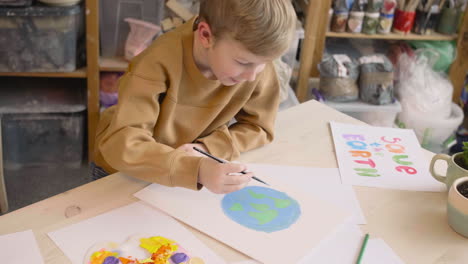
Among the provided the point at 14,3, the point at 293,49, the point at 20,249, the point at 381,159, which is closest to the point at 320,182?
the point at 381,159

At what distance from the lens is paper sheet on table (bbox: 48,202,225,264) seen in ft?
2.57

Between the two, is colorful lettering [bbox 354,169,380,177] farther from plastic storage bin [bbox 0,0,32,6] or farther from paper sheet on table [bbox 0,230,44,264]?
plastic storage bin [bbox 0,0,32,6]

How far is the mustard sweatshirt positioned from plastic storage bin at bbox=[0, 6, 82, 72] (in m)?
0.84

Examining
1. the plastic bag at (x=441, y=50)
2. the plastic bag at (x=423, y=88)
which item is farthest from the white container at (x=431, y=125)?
the plastic bag at (x=441, y=50)

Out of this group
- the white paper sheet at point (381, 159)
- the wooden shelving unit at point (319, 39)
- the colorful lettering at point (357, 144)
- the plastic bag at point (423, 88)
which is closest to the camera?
the white paper sheet at point (381, 159)

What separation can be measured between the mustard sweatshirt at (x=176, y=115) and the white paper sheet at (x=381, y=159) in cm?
18

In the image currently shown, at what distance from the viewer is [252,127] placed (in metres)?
1.14

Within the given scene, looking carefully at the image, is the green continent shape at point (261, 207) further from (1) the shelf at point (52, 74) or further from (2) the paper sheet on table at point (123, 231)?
(1) the shelf at point (52, 74)

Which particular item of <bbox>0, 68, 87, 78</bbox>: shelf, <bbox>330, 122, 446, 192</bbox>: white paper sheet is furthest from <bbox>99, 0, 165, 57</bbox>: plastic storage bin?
<bbox>330, 122, 446, 192</bbox>: white paper sheet

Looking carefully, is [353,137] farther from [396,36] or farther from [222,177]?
[396,36]

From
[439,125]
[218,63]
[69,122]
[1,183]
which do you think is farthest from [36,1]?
[439,125]

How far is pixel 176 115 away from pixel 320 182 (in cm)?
34

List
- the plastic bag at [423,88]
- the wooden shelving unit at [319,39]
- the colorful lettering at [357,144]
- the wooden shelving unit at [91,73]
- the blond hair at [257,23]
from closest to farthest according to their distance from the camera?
1. the blond hair at [257,23]
2. the colorful lettering at [357,144]
3. the wooden shelving unit at [91,73]
4. the wooden shelving unit at [319,39]
5. the plastic bag at [423,88]

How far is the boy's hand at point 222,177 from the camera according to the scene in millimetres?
882
